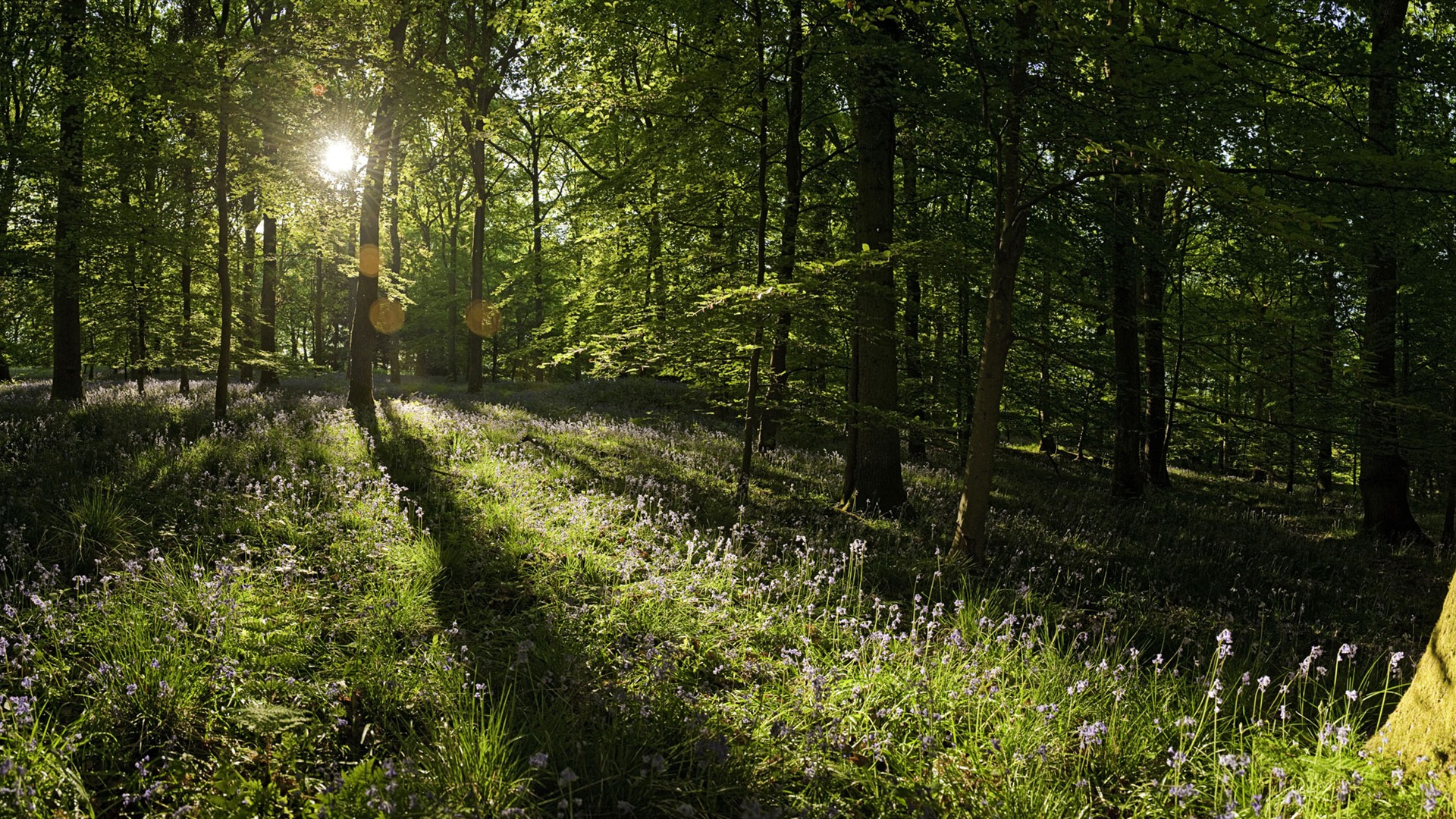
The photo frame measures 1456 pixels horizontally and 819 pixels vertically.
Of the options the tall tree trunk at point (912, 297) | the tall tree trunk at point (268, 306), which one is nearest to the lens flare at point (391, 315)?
the tall tree trunk at point (268, 306)

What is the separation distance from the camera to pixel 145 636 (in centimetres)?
348

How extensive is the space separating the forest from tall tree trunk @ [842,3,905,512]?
0.27 ft

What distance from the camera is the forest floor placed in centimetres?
279

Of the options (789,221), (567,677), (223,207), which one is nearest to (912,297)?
(789,221)

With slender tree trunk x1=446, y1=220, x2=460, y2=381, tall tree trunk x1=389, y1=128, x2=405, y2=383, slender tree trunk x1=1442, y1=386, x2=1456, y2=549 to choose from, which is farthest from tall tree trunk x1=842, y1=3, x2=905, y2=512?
slender tree trunk x1=446, y1=220, x2=460, y2=381

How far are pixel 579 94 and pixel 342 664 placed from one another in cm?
712

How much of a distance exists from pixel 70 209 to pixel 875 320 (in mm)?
14438

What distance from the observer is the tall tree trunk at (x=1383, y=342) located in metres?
10.2

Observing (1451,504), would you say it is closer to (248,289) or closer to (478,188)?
(478,188)

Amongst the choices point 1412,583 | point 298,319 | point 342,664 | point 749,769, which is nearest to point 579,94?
point 342,664

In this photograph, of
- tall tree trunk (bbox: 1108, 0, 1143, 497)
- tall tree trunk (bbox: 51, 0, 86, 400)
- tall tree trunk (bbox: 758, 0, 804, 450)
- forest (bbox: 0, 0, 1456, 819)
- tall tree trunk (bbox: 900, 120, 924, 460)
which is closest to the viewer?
forest (bbox: 0, 0, 1456, 819)

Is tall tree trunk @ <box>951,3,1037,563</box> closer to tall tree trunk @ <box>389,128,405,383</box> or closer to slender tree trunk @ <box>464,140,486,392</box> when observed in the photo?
slender tree trunk @ <box>464,140,486,392</box>

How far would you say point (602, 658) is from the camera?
3992 millimetres

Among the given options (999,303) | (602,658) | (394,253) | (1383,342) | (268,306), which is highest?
(394,253)
